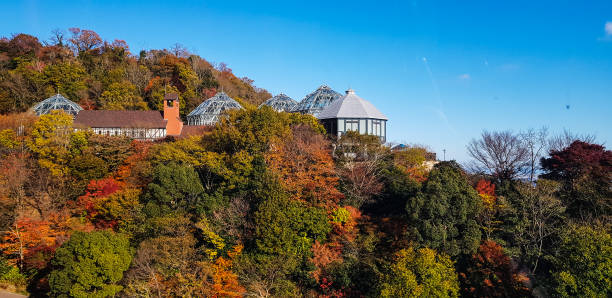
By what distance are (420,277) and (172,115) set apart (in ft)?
95.4

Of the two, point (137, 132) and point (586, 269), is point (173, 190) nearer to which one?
point (137, 132)

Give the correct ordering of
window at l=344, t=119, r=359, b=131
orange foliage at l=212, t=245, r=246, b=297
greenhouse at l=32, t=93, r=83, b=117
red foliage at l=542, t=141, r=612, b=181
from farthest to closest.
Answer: greenhouse at l=32, t=93, r=83, b=117, window at l=344, t=119, r=359, b=131, red foliage at l=542, t=141, r=612, b=181, orange foliage at l=212, t=245, r=246, b=297

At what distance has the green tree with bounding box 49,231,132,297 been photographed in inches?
768

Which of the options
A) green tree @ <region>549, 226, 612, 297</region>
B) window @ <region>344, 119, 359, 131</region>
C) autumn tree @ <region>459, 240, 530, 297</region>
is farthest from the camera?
window @ <region>344, 119, 359, 131</region>

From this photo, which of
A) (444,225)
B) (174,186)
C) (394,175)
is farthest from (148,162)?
(444,225)

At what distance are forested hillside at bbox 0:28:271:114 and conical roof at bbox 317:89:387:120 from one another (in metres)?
20.9

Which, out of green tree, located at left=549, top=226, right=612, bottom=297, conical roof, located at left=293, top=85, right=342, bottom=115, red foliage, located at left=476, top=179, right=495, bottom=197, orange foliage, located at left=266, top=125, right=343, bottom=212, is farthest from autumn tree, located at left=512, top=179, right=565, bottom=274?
conical roof, located at left=293, top=85, right=342, bottom=115

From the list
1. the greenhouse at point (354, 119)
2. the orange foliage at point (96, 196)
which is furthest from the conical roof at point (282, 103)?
the orange foliage at point (96, 196)

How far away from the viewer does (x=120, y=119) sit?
3869cm

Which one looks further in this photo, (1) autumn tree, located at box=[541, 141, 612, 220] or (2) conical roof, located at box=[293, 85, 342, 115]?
(2) conical roof, located at box=[293, 85, 342, 115]

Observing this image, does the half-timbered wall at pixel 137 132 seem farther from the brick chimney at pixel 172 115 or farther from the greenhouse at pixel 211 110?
the greenhouse at pixel 211 110

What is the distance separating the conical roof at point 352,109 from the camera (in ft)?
107

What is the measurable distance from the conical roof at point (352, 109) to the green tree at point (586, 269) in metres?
17.8

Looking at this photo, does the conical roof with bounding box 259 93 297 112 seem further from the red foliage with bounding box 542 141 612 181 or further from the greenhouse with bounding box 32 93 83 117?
the red foliage with bounding box 542 141 612 181
